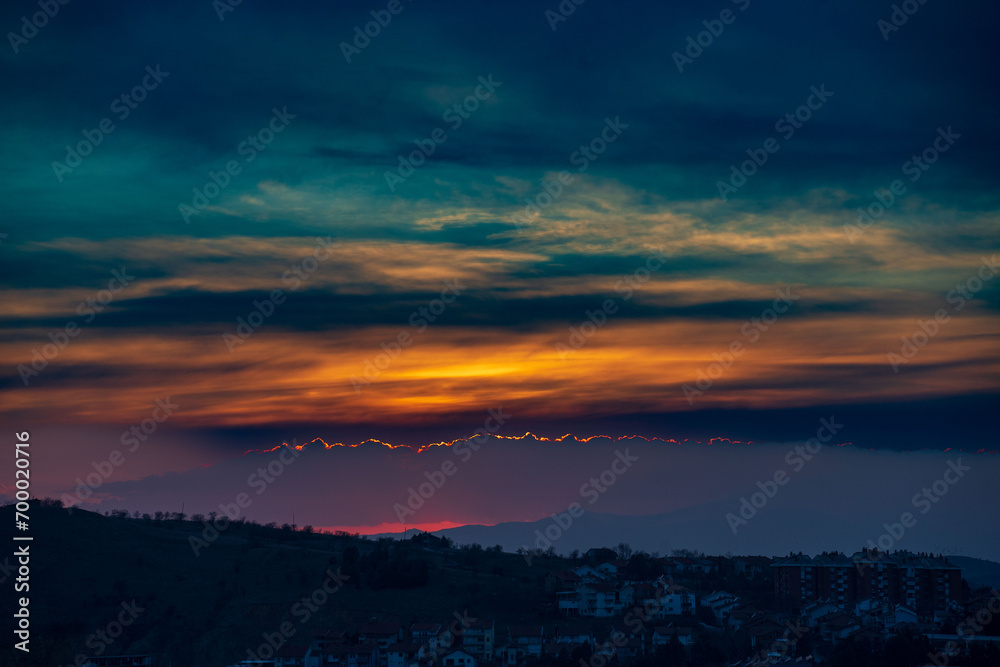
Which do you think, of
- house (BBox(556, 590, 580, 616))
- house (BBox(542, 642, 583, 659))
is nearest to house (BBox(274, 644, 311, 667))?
house (BBox(542, 642, 583, 659))

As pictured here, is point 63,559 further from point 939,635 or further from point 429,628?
point 939,635

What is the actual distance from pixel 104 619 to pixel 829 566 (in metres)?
66.2

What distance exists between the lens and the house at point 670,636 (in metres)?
74.7

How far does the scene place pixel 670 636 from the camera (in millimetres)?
75875

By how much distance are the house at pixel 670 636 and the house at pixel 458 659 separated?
12.8m

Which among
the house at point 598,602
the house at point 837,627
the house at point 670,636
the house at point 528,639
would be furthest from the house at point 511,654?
the house at point 837,627

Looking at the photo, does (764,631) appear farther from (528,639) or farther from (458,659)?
(458,659)

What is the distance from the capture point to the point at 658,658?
70.3m

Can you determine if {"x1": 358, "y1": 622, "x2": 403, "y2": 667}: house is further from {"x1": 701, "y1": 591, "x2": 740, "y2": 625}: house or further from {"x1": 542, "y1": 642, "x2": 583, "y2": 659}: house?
{"x1": 701, "y1": 591, "x2": 740, "y2": 625}: house

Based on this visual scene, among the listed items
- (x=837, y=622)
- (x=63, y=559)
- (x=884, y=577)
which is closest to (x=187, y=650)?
(x=63, y=559)

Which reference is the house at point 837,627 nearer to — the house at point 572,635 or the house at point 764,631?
the house at point 764,631

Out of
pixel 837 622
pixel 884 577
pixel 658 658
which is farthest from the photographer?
pixel 884 577

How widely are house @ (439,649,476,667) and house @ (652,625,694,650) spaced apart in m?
Result: 12.8

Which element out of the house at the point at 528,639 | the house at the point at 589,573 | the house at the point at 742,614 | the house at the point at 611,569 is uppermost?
the house at the point at 611,569
